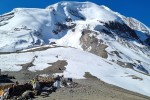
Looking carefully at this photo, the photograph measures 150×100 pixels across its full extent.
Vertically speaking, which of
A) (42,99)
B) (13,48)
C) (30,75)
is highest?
(13,48)

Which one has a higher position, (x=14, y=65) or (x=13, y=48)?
(x=13, y=48)

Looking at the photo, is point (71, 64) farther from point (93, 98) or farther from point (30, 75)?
point (93, 98)

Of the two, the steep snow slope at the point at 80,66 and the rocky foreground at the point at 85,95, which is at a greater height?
the steep snow slope at the point at 80,66

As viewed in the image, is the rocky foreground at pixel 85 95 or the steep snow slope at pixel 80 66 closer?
the rocky foreground at pixel 85 95

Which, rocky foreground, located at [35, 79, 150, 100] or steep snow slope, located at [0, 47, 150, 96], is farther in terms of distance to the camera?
steep snow slope, located at [0, 47, 150, 96]

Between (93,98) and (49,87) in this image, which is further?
(49,87)

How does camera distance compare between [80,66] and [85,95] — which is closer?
[85,95]

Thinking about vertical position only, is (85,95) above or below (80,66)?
below

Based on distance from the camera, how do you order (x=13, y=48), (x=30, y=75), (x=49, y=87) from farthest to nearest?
(x=13, y=48)
(x=30, y=75)
(x=49, y=87)

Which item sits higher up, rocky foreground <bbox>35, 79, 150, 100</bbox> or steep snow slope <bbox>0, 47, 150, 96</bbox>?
steep snow slope <bbox>0, 47, 150, 96</bbox>

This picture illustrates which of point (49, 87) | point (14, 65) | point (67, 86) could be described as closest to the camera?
point (49, 87)

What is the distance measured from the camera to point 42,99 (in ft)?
140

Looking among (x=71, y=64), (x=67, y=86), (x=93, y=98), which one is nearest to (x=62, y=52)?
(x=71, y=64)

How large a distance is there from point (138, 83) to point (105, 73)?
31.8 ft
